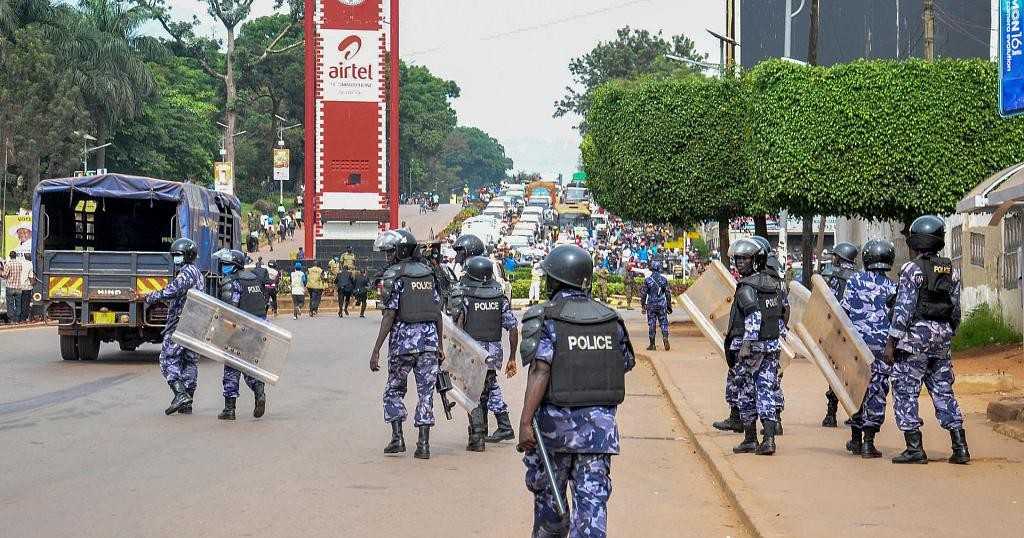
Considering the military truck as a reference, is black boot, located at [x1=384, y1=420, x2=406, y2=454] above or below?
below

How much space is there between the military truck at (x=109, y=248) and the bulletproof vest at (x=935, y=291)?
13143mm

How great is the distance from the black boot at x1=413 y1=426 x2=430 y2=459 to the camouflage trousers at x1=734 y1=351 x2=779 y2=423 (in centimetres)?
258

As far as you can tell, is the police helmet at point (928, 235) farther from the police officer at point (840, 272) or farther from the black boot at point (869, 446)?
the police officer at point (840, 272)

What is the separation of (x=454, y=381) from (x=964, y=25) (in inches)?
1334

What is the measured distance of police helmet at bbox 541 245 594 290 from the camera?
6582 mm

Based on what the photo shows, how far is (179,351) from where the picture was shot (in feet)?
46.8

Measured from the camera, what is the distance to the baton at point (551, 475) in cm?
635

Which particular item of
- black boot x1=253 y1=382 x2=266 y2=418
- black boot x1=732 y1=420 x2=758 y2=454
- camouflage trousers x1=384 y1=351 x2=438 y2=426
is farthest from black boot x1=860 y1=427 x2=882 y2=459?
black boot x1=253 y1=382 x2=266 y2=418

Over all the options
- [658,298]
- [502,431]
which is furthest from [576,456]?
[658,298]

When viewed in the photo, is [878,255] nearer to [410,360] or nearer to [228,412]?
[410,360]

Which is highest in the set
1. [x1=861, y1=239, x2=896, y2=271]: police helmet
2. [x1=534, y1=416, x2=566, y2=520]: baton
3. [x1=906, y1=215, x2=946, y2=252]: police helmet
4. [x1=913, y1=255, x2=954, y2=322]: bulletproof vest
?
[x1=906, y1=215, x2=946, y2=252]: police helmet

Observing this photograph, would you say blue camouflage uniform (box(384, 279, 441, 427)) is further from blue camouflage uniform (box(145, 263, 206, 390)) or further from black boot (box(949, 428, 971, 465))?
black boot (box(949, 428, 971, 465))

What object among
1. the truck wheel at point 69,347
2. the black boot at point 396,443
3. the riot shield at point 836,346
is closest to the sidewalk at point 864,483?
the riot shield at point 836,346

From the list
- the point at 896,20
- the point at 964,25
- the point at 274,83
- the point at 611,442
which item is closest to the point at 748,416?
the point at 611,442
